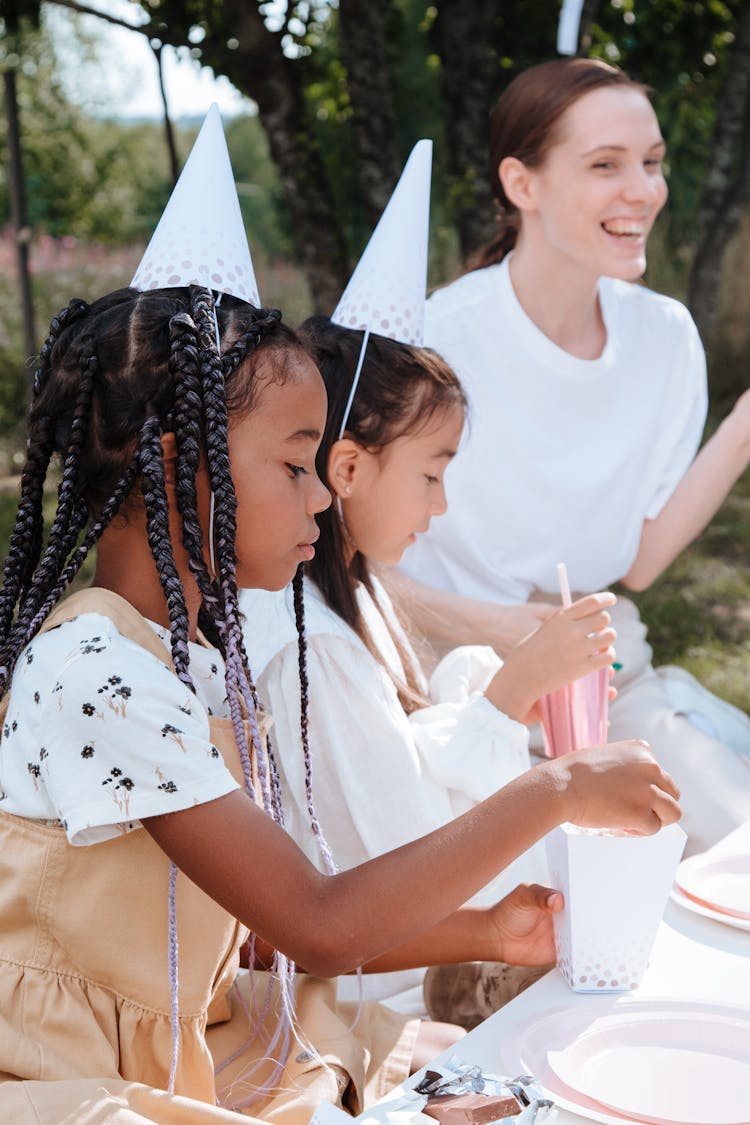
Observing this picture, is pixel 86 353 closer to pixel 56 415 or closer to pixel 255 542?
pixel 56 415

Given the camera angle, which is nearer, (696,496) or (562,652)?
(562,652)

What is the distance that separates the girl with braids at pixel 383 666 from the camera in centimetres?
193

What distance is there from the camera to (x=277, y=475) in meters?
1.51

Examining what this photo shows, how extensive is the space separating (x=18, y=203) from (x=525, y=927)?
6.12 meters

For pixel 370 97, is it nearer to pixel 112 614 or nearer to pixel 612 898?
pixel 112 614

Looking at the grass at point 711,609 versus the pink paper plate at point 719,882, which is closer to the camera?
the pink paper plate at point 719,882

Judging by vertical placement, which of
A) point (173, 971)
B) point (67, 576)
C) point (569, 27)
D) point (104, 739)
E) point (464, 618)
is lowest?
point (464, 618)

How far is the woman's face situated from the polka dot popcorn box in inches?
71.7

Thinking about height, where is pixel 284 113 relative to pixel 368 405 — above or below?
above

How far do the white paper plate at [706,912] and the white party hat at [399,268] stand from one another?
1.00 metres

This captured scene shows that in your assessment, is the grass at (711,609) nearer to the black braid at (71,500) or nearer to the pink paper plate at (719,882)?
the pink paper plate at (719,882)

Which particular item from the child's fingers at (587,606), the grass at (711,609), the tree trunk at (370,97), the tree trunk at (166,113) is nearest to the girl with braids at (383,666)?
the child's fingers at (587,606)

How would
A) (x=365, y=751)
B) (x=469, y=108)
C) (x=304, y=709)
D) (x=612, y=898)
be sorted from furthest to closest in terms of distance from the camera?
1. (x=469, y=108)
2. (x=365, y=751)
3. (x=304, y=709)
4. (x=612, y=898)

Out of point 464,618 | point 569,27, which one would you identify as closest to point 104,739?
point 464,618
